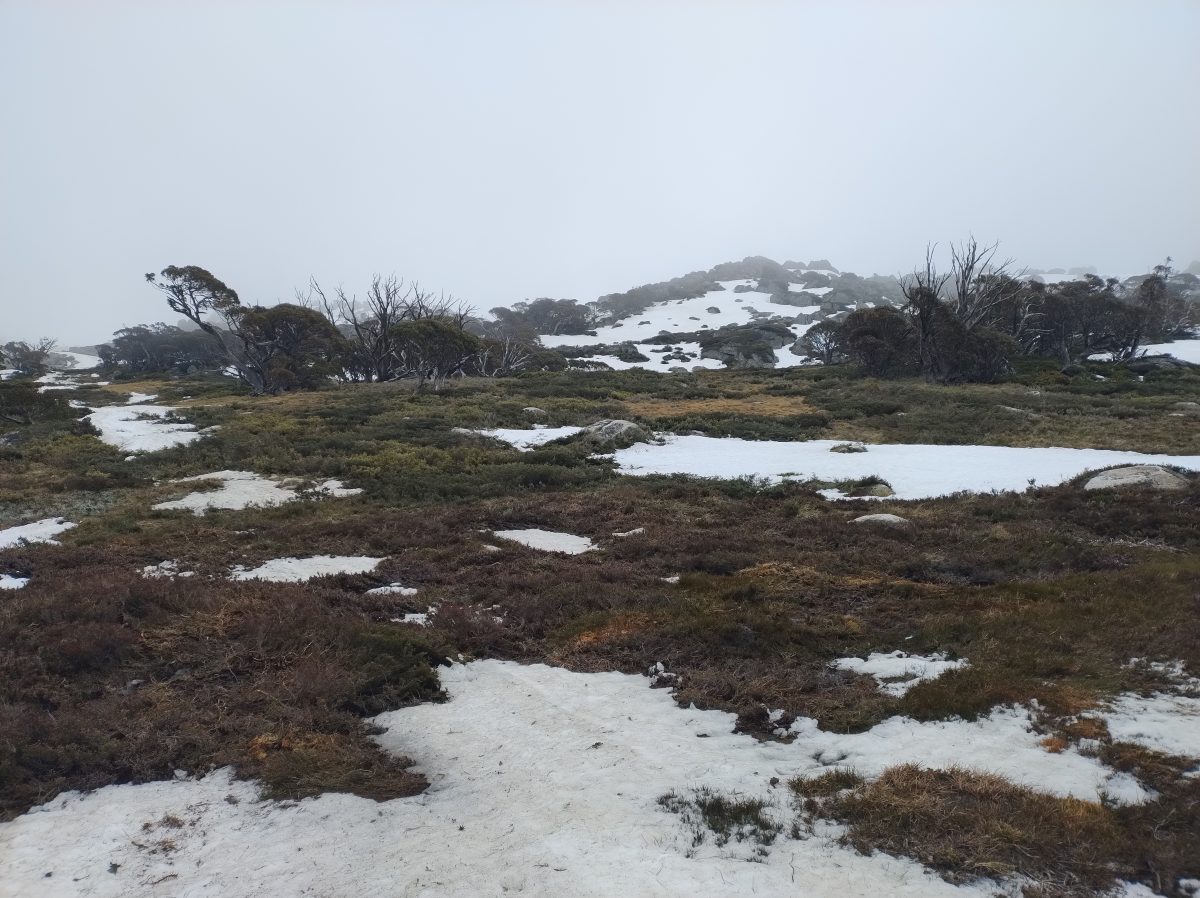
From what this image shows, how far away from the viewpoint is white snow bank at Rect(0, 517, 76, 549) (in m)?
12.9

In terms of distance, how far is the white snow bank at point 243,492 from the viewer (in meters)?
16.6

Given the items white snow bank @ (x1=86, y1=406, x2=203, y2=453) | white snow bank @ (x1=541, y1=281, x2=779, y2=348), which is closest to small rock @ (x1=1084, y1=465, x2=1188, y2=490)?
white snow bank @ (x1=86, y1=406, x2=203, y2=453)

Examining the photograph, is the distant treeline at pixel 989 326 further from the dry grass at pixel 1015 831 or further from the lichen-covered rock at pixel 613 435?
the dry grass at pixel 1015 831

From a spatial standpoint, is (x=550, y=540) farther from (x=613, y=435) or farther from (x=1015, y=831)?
(x=613, y=435)

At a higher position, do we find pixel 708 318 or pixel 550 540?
pixel 708 318

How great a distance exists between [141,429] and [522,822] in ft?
98.6

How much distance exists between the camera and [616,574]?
11.1 metres

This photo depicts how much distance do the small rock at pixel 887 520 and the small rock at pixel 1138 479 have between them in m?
4.78

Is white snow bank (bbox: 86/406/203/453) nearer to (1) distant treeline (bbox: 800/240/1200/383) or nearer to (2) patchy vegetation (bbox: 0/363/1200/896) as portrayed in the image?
(2) patchy vegetation (bbox: 0/363/1200/896)

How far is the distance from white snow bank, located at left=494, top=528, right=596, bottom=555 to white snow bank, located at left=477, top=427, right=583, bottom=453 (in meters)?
11.3

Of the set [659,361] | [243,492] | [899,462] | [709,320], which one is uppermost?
[709,320]

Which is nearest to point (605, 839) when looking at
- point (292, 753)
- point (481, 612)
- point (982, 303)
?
point (292, 753)

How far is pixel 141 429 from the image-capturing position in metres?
27.6

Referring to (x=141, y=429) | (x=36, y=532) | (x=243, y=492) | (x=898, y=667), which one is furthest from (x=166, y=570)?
(x=141, y=429)
